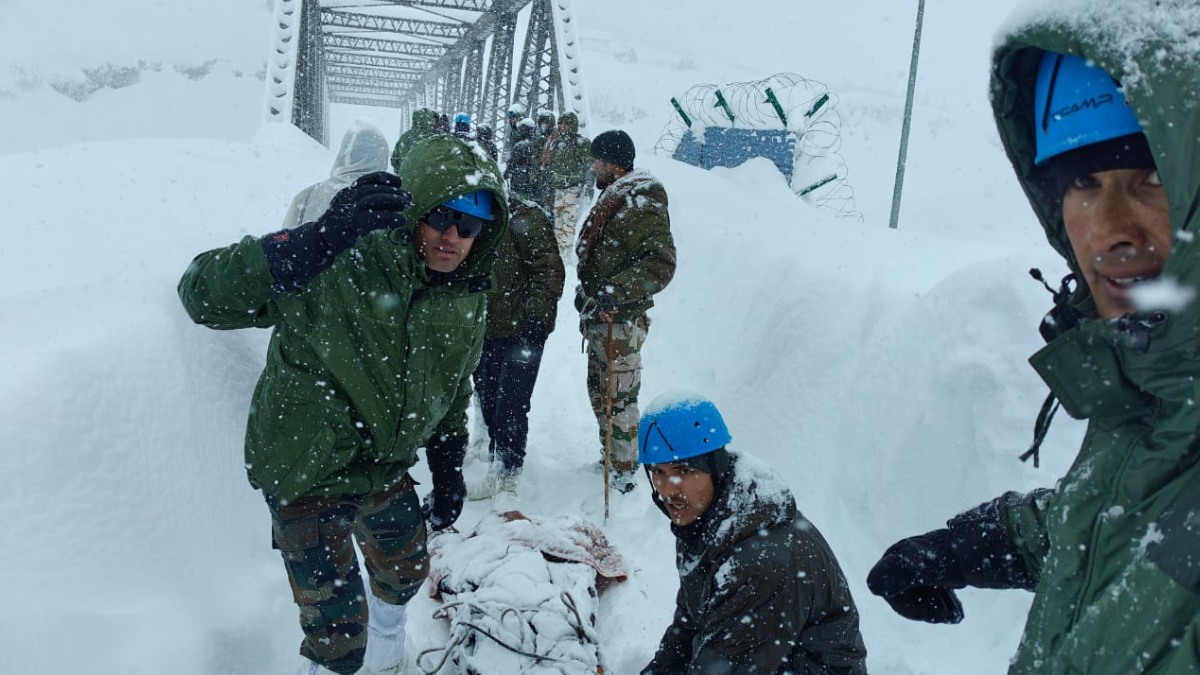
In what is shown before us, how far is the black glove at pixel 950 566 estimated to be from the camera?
4.58 ft

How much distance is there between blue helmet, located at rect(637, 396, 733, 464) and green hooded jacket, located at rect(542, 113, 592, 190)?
8.39 m

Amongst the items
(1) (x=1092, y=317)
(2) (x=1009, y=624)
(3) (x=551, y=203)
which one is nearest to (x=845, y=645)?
(1) (x=1092, y=317)

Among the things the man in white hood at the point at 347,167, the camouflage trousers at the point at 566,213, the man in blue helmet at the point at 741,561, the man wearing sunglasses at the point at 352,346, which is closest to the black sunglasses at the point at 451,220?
the man wearing sunglasses at the point at 352,346

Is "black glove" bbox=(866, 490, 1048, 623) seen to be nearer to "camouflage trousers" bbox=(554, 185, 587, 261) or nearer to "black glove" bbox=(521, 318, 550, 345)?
"black glove" bbox=(521, 318, 550, 345)

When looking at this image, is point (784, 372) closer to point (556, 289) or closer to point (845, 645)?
point (556, 289)

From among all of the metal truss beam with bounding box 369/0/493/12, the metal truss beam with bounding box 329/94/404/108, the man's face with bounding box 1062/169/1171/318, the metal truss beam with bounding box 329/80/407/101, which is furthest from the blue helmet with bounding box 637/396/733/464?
the metal truss beam with bounding box 329/94/404/108

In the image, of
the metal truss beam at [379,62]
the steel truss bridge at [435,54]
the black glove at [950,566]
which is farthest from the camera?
the metal truss beam at [379,62]

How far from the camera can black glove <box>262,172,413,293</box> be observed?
1.99m

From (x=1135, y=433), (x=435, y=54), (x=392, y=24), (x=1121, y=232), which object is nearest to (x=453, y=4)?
(x=392, y=24)

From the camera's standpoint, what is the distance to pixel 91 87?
3328cm

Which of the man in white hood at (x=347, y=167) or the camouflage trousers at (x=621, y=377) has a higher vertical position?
the man in white hood at (x=347, y=167)

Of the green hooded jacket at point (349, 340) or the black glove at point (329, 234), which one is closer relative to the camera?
the black glove at point (329, 234)

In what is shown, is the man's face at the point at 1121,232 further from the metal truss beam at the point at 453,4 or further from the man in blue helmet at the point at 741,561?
the metal truss beam at the point at 453,4

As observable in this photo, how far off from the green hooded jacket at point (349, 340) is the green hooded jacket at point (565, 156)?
7856 millimetres
